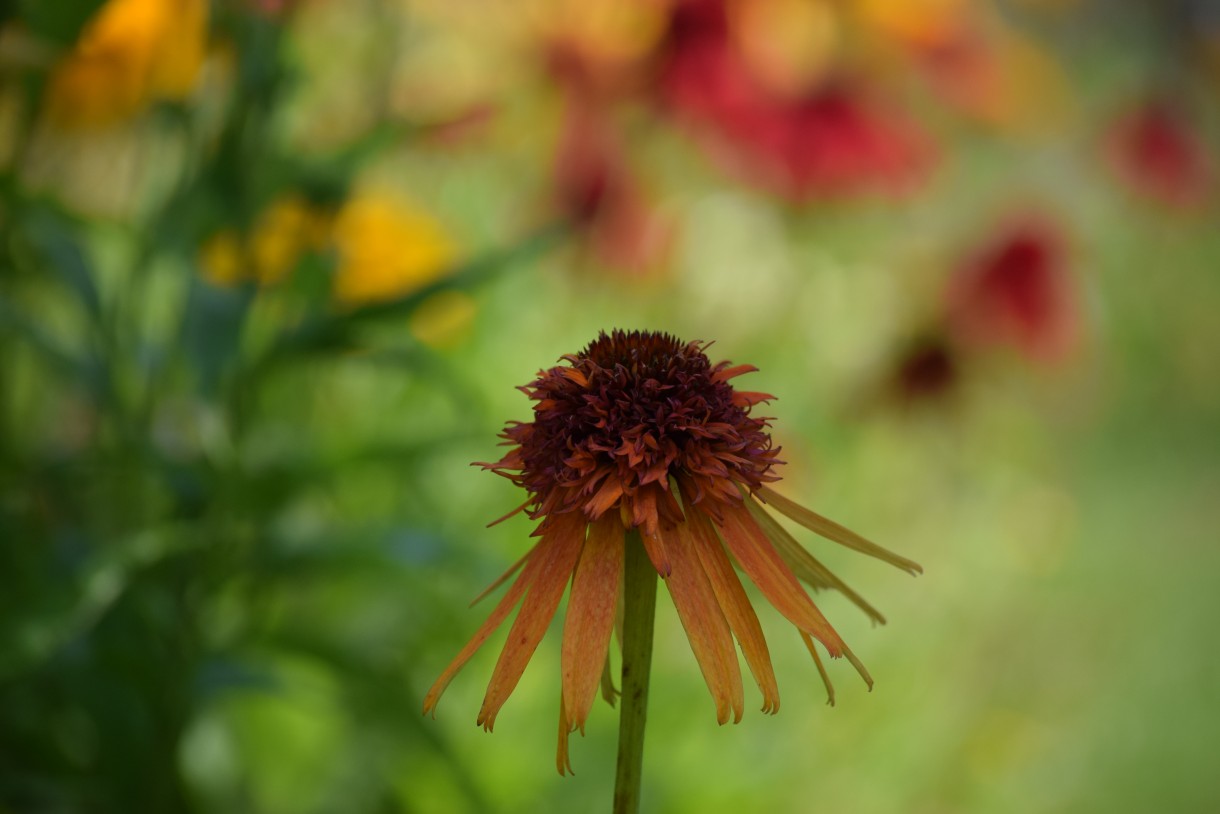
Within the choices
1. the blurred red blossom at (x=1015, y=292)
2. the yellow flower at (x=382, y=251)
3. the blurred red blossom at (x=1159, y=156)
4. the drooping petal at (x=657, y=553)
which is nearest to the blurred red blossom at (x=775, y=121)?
the blurred red blossom at (x=1015, y=292)

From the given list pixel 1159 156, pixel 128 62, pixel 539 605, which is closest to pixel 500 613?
pixel 539 605

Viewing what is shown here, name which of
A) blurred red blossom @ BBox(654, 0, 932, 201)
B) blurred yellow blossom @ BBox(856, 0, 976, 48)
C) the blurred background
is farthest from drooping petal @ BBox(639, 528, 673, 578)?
blurred yellow blossom @ BBox(856, 0, 976, 48)

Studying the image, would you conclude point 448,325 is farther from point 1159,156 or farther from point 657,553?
point 1159,156

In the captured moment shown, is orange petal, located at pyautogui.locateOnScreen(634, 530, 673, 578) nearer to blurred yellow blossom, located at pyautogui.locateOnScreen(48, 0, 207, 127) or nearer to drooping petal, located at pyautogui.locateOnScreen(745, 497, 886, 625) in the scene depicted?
drooping petal, located at pyautogui.locateOnScreen(745, 497, 886, 625)

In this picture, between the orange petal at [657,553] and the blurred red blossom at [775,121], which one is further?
the blurred red blossom at [775,121]

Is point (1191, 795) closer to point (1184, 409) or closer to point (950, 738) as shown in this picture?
point (950, 738)

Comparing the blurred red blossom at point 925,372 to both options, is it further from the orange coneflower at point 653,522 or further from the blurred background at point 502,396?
the orange coneflower at point 653,522
